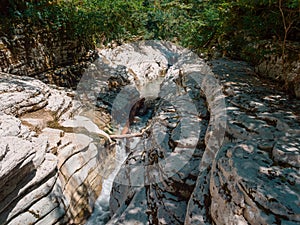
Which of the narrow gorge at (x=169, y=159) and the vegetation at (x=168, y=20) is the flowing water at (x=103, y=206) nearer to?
the narrow gorge at (x=169, y=159)

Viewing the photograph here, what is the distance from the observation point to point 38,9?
8.10m

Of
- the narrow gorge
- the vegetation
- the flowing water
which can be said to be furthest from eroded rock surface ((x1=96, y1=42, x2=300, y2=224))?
the vegetation

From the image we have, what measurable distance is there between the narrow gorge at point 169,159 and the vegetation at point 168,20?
100 centimetres

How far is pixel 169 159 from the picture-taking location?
3.59 meters

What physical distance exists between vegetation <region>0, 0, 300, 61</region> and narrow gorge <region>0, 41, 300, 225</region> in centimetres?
100

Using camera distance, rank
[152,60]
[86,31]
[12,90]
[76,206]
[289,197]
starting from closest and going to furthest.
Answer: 1. [289,197]
2. [76,206]
3. [12,90]
4. [86,31]
5. [152,60]

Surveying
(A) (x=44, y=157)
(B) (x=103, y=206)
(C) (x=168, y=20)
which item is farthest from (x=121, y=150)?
(C) (x=168, y=20)

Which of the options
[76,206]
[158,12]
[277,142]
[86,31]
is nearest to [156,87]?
[158,12]

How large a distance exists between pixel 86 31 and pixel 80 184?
714 centimetres

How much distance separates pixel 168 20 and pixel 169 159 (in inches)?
349

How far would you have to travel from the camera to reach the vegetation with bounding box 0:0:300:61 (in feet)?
15.8

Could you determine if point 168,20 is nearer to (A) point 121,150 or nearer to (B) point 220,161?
(A) point 121,150

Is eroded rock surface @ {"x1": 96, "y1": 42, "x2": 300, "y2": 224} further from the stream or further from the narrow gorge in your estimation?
the stream

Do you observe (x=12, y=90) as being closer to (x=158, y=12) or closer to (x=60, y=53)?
(x=60, y=53)
